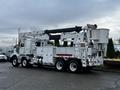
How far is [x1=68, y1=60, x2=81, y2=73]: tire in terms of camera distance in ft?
57.9

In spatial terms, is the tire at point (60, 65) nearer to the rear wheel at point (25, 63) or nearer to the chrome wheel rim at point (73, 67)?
the chrome wheel rim at point (73, 67)

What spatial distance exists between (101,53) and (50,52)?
4528mm

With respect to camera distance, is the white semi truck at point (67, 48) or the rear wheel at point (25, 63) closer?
the white semi truck at point (67, 48)

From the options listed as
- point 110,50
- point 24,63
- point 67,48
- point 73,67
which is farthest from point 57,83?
point 110,50

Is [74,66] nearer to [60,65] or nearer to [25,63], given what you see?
[60,65]

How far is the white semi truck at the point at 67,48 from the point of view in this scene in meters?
17.6

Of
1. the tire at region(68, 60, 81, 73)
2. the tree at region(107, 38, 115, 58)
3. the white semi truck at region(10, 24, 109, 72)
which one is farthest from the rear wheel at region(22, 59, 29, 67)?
the tree at region(107, 38, 115, 58)

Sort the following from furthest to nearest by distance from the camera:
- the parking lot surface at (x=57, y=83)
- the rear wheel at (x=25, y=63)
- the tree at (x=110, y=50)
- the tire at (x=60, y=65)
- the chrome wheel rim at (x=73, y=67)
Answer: the tree at (x=110, y=50) < the rear wheel at (x=25, y=63) < the tire at (x=60, y=65) < the chrome wheel rim at (x=73, y=67) < the parking lot surface at (x=57, y=83)

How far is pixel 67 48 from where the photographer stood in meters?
18.8

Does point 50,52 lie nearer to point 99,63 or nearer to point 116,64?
point 99,63

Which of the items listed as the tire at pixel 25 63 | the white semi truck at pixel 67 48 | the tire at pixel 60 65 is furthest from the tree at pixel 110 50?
the tire at pixel 25 63

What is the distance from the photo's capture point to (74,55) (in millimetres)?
18156

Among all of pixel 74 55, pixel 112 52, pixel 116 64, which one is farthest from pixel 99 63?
pixel 112 52

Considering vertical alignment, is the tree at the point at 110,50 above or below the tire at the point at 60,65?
above
